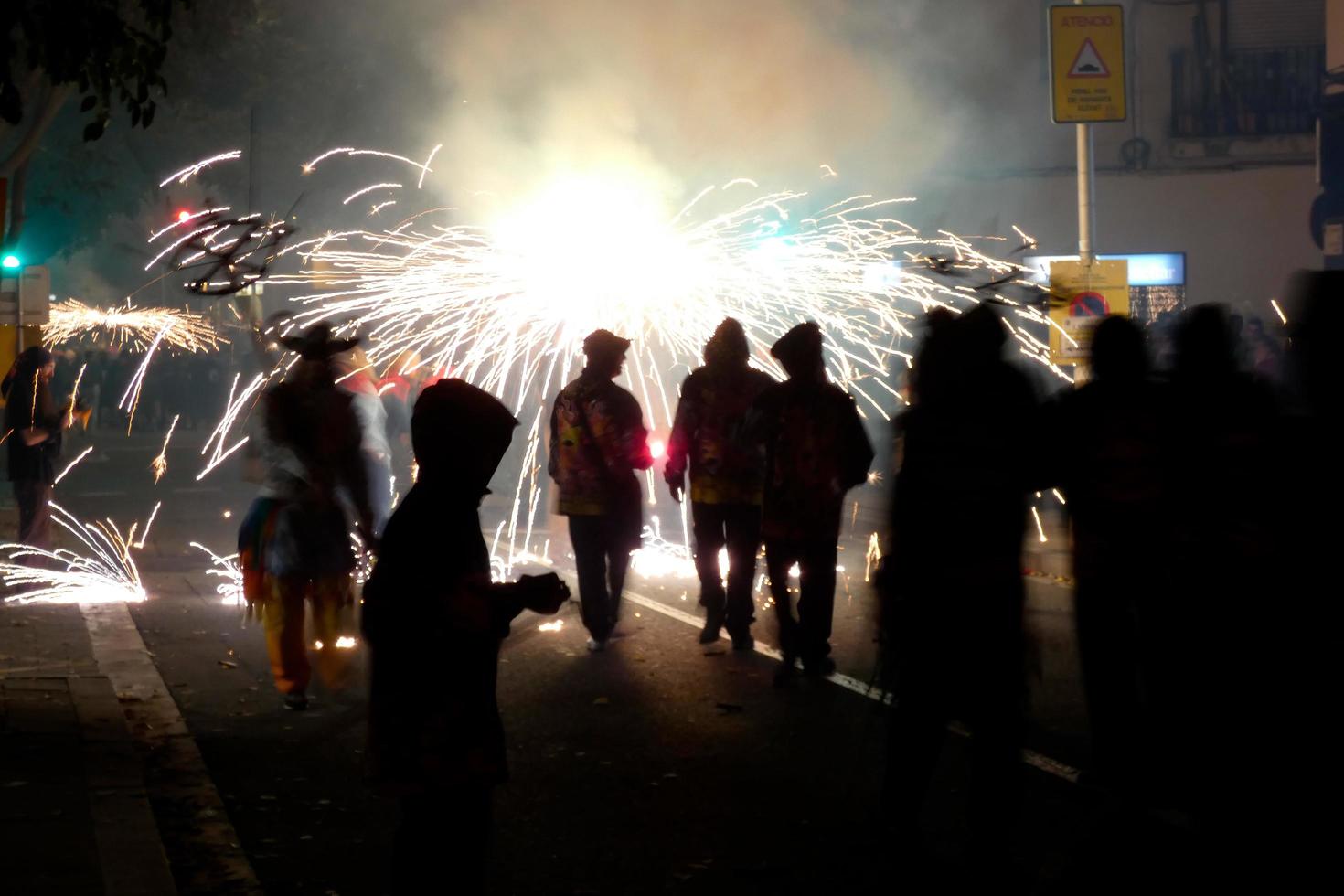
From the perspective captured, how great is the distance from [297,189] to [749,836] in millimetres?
32912

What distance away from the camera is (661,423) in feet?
49.0

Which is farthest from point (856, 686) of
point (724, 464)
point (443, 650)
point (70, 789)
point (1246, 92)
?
point (1246, 92)

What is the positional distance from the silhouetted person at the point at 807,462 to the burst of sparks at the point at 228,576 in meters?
4.09

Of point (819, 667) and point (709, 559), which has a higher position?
point (709, 559)

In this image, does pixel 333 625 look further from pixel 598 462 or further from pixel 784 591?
pixel 784 591

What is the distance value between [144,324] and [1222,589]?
109ft

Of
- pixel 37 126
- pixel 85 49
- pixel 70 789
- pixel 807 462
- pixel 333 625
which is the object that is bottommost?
pixel 70 789

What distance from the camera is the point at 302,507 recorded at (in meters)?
7.70

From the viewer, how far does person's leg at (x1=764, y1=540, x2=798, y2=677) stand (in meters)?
8.05

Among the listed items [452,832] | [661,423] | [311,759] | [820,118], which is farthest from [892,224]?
[452,832]

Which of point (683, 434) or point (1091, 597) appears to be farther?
point (683, 434)

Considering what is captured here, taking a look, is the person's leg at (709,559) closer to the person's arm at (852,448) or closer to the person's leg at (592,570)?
the person's leg at (592,570)

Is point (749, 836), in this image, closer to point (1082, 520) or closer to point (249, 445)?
point (1082, 520)

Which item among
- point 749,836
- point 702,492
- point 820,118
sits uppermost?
Answer: point 820,118
